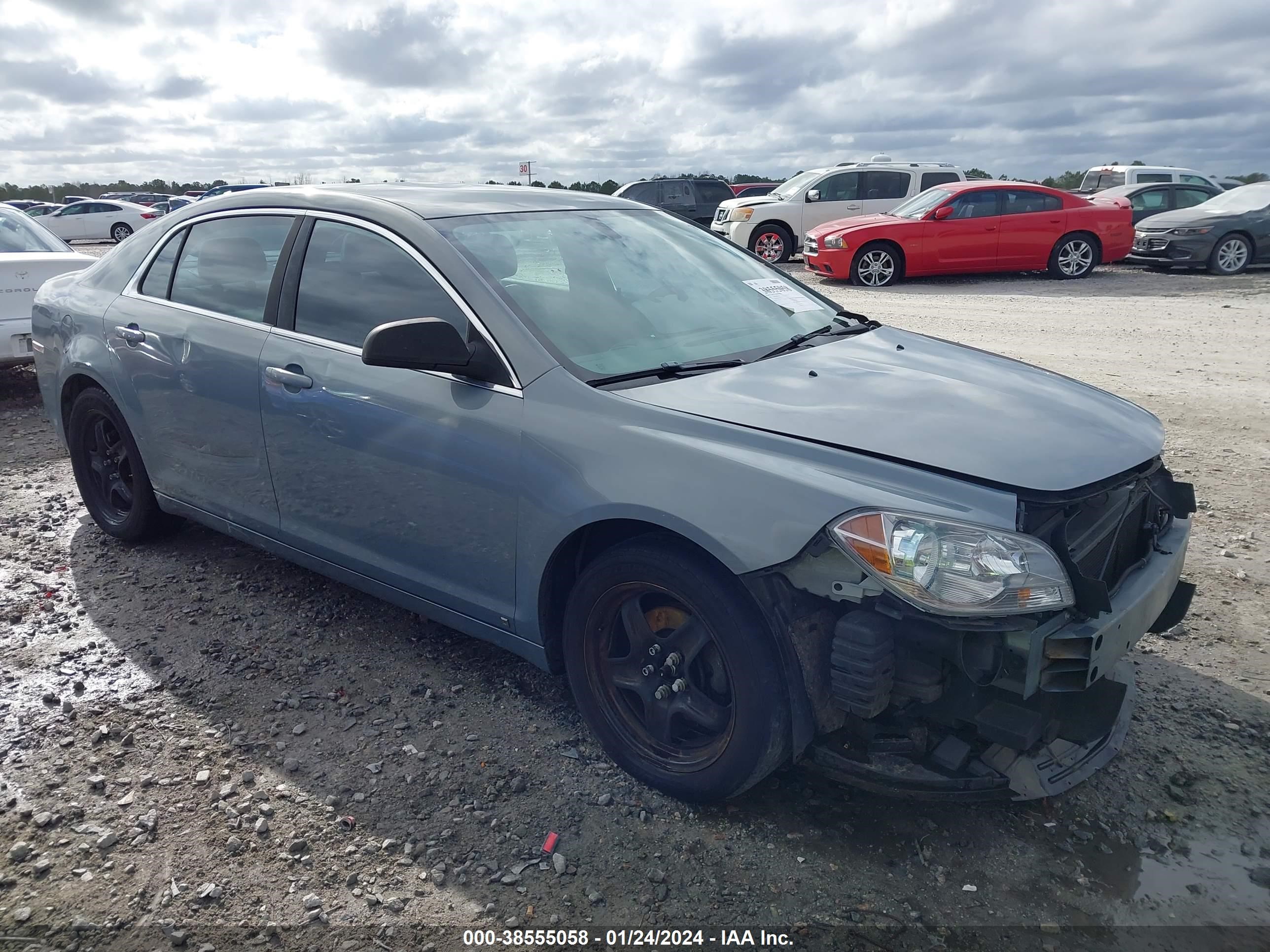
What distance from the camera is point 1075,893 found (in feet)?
7.81

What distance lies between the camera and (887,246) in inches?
581

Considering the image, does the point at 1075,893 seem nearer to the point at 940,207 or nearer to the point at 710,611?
the point at 710,611

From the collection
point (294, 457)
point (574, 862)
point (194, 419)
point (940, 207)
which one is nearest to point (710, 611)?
point (574, 862)

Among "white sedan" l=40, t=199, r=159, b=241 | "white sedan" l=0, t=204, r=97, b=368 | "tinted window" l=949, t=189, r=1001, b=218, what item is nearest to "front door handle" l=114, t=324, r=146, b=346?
"white sedan" l=0, t=204, r=97, b=368

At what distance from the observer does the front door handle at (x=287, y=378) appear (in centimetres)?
337

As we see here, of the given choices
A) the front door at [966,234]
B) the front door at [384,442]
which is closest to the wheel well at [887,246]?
the front door at [966,234]

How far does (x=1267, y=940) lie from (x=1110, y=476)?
1.15 metres

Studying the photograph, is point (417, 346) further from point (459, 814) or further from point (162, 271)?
point (162, 271)

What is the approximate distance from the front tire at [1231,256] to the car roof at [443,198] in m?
15.3

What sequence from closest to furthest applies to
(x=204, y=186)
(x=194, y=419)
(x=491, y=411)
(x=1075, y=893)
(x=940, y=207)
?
(x=1075, y=893) < (x=491, y=411) < (x=194, y=419) < (x=940, y=207) < (x=204, y=186)

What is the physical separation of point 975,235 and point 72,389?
1348 cm

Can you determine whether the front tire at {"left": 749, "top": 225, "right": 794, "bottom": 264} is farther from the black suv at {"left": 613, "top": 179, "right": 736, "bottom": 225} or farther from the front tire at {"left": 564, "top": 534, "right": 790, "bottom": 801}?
the front tire at {"left": 564, "top": 534, "right": 790, "bottom": 801}

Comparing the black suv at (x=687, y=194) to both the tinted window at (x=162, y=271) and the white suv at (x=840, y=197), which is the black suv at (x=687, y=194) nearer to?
the white suv at (x=840, y=197)

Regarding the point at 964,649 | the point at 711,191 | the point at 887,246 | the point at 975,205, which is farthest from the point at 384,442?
the point at 711,191
